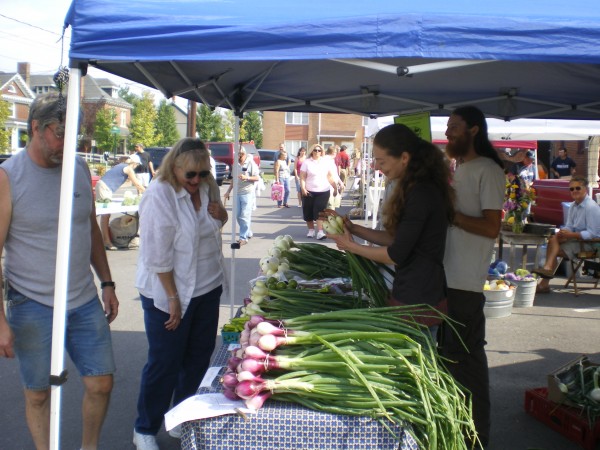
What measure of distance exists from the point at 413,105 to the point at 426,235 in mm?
2914

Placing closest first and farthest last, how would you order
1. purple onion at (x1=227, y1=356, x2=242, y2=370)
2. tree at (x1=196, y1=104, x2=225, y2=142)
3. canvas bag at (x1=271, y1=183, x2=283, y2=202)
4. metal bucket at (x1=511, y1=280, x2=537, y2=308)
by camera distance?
purple onion at (x1=227, y1=356, x2=242, y2=370) → metal bucket at (x1=511, y1=280, x2=537, y2=308) → canvas bag at (x1=271, y1=183, x2=283, y2=202) → tree at (x1=196, y1=104, x2=225, y2=142)

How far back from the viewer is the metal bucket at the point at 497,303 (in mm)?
6543

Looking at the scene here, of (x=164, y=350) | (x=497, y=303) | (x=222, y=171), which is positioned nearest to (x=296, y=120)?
(x=222, y=171)

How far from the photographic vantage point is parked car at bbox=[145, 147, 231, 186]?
24891 millimetres

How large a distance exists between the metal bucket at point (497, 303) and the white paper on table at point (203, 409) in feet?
15.8

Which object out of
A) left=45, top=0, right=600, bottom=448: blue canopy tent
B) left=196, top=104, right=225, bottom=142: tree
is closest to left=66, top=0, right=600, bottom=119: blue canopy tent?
left=45, top=0, right=600, bottom=448: blue canopy tent

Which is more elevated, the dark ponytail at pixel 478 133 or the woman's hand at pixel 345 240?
the dark ponytail at pixel 478 133

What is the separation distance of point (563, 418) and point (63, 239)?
3.19m

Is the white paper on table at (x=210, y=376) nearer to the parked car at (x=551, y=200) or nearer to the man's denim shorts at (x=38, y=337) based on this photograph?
the man's denim shorts at (x=38, y=337)

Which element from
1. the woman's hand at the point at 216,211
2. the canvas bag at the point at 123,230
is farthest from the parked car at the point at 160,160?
the woman's hand at the point at 216,211

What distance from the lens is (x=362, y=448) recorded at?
89.5 inches

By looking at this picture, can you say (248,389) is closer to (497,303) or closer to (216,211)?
(216,211)

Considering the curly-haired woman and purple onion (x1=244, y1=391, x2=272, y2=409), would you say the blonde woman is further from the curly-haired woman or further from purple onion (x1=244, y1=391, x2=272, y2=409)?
purple onion (x1=244, y1=391, x2=272, y2=409)

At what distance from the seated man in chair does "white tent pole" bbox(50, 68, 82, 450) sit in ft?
21.2
